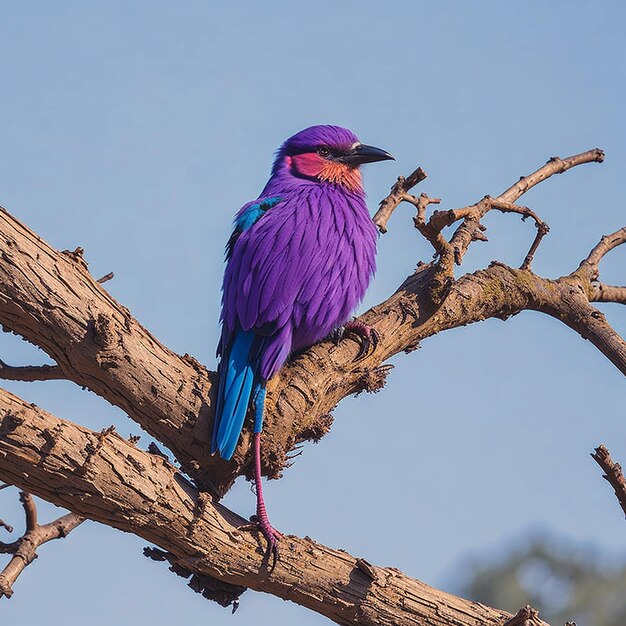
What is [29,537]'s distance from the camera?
4066 millimetres

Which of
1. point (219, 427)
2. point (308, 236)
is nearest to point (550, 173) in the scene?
point (308, 236)

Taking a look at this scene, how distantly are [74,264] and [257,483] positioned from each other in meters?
0.96

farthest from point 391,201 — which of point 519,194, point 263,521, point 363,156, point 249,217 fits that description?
point 263,521

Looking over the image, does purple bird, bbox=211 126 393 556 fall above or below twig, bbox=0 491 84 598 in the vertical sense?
above

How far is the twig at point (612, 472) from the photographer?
3533 millimetres

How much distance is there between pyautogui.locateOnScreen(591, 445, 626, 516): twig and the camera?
3.53 meters

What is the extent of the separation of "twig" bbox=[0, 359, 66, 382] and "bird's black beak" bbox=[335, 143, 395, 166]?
1737mm

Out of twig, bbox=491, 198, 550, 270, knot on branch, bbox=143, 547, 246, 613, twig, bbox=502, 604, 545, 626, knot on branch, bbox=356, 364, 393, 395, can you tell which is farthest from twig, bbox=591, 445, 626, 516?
twig, bbox=491, 198, 550, 270

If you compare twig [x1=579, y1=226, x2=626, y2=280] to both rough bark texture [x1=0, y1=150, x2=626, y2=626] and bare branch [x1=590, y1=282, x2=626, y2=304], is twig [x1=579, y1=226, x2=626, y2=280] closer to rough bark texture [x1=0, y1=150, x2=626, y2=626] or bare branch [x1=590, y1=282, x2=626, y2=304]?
bare branch [x1=590, y1=282, x2=626, y2=304]

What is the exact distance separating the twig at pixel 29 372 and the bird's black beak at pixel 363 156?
1737mm

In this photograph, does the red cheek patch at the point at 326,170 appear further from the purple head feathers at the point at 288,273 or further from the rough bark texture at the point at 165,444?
the rough bark texture at the point at 165,444

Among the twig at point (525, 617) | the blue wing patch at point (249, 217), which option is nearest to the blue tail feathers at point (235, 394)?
the blue wing patch at point (249, 217)

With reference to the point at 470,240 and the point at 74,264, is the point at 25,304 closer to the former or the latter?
the point at 74,264

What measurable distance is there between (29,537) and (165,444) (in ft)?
2.74
